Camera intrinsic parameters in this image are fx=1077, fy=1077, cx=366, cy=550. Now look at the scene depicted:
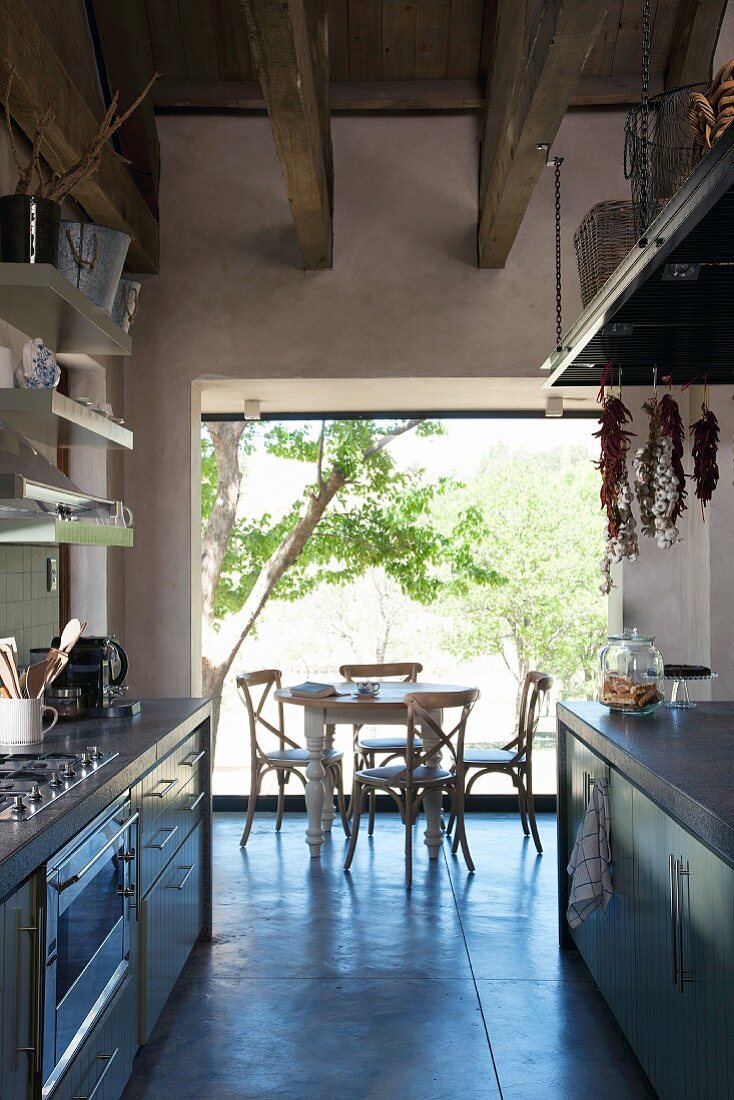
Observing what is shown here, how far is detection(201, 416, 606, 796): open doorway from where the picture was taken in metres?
8.26

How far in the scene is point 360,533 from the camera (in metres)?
8.35

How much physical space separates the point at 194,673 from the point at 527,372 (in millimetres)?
2299

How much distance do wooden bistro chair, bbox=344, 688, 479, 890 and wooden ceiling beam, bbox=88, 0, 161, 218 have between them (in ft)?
9.34

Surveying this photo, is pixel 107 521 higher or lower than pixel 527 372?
lower

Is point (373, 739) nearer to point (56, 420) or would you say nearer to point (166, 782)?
point (166, 782)

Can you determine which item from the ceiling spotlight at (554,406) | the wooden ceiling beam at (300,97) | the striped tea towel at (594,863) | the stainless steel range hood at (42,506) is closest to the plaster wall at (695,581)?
the ceiling spotlight at (554,406)

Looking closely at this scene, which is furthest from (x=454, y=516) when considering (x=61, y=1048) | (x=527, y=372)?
(x=61, y=1048)

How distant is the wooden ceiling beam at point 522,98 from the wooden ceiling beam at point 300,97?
0.74m

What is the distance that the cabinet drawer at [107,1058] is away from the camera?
2.29 meters

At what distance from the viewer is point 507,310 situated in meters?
5.47

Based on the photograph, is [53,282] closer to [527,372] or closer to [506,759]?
[527,372]

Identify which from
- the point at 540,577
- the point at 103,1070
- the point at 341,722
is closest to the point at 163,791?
the point at 103,1070

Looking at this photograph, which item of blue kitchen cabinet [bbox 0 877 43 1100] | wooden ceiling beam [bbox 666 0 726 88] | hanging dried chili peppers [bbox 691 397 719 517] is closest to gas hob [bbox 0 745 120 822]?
blue kitchen cabinet [bbox 0 877 43 1100]

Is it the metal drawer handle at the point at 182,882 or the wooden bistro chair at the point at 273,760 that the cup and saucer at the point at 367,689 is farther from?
the metal drawer handle at the point at 182,882
